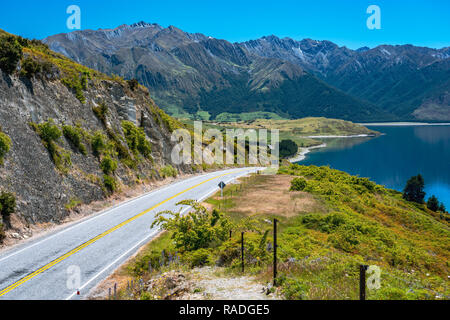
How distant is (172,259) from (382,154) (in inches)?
7576

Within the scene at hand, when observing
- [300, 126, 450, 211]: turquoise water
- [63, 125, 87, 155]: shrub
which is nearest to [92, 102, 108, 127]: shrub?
[63, 125, 87, 155]: shrub

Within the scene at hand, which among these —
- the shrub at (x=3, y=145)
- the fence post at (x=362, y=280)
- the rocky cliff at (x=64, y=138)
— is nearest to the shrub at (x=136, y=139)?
the rocky cliff at (x=64, y=138)

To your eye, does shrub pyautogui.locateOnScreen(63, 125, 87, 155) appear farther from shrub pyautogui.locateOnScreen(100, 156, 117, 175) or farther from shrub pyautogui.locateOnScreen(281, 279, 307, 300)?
shrub pyautogui.locateOnScreen(281, 279, 307, 300)

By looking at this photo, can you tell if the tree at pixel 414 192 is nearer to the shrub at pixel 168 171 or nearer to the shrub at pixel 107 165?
the shrub at pixel 168 171

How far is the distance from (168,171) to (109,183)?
13.9m

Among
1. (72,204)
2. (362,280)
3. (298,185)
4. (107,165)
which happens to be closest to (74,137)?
(107,165)

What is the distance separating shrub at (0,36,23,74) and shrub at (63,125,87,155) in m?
5.74

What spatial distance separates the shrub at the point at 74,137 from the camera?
25.8m

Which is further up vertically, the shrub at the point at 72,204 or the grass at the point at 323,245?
the shrub at the point at 72,204

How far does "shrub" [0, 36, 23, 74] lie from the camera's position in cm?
2183

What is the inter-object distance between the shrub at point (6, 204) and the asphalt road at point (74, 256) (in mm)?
2119

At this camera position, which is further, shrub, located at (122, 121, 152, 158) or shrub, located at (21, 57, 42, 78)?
shrub, located at (122, 121, 152, 158)

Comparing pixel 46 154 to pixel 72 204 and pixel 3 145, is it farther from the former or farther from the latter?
pixel 72 204
